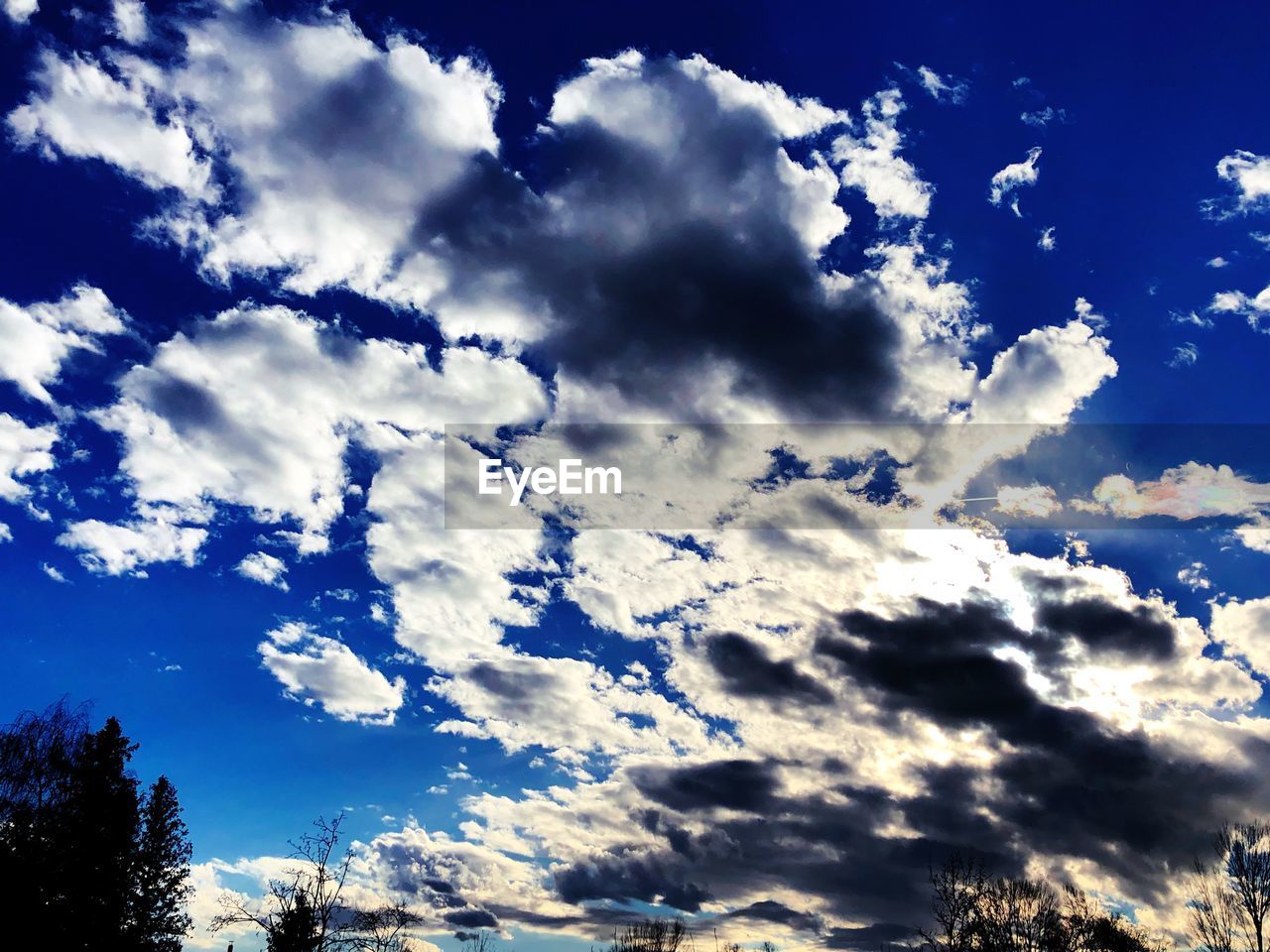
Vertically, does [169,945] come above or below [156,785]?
below

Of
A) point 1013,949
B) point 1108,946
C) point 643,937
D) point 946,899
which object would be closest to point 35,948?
point 643,937

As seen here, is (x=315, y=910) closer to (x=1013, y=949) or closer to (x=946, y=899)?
(x=946, y=899)

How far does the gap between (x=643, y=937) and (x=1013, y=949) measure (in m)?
32.6

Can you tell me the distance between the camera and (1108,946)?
236 feet

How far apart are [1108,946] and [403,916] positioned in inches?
2366

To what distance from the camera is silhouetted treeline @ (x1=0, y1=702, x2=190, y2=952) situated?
4222 cm

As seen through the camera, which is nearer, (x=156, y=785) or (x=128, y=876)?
(x=128, y=876)

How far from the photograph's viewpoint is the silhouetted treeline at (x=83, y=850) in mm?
42219

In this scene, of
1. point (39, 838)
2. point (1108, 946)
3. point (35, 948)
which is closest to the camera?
point (35, 948)

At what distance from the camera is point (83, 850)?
4775cm

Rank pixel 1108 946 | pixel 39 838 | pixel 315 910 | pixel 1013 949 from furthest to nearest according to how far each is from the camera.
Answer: pixel 1108 946
pixel 1013 949
pixel 315 910
pixel 39 838

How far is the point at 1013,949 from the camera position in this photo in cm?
6562

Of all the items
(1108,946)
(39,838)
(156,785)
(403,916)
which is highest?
(156,785)

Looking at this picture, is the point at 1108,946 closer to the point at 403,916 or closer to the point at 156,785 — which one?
the point at 403,916
